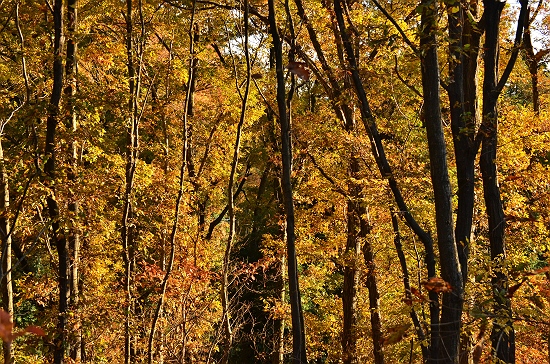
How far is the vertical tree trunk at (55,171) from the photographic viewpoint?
21.9 ft

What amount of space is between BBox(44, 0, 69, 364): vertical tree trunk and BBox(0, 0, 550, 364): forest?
0.03 meters

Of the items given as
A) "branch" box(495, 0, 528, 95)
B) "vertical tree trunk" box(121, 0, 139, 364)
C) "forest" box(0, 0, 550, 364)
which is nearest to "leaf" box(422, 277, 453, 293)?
"forest" box(0, 0, 550, 364)

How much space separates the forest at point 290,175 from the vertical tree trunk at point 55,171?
0.03 m

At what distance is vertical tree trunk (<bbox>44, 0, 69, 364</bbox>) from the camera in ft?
21.9

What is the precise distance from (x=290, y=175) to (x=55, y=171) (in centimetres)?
388

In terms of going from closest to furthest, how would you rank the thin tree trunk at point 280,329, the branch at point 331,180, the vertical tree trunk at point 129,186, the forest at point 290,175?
1. the forest at point 290,175
2. the vertical tree trunk at point 129,186
3. the branch at point 331,180
4. the thin tree trunk at point 280,329

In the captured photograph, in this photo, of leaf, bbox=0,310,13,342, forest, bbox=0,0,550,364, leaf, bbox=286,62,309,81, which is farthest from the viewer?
forest, bbox=0,0,550,364

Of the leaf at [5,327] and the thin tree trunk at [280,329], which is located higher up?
the leaf at [5,327]

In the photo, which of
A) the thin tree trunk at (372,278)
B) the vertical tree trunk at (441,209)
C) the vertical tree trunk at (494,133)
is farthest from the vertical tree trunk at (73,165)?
the thin tree trunk at (372,278)

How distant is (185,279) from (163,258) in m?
2.45

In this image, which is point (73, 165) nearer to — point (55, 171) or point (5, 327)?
point (55, 171)

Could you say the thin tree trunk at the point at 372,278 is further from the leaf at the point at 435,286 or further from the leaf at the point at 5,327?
the leaf at the point at 5,327

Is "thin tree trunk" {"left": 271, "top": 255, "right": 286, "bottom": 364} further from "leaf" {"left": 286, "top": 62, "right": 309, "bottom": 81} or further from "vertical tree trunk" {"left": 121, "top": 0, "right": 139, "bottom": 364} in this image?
"leaf" {"left": 286, "top": 62, "right": 309, "bottom": 81}

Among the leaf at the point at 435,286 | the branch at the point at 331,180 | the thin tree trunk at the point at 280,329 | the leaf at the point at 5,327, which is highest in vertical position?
the branch at the point at 331,180
